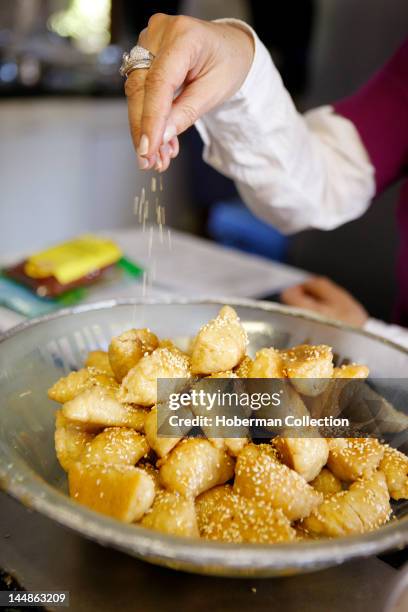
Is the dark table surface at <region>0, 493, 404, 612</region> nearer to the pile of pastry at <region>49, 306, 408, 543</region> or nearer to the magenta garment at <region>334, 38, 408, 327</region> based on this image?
the pile of pastry at <region>49, 306, 408, 543</region>

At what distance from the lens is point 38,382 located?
0.57 meters

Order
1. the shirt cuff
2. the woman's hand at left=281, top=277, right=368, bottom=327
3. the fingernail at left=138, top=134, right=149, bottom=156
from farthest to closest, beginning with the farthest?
1. the woman's hand at left=281, top=277, right=368, bottom=327
2. the shirt cuff
3. the fingernail at left=138, top=134, right=149, bottom=156

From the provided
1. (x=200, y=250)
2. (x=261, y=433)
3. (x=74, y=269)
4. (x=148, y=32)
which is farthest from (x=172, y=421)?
(x=200, y=250)

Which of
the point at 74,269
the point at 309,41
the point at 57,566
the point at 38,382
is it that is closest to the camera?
the point at 57,566

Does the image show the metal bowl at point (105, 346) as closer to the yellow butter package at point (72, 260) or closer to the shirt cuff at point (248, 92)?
the shirt cuff at point (248, 92)

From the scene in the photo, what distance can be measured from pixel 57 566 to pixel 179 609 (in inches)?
3.9

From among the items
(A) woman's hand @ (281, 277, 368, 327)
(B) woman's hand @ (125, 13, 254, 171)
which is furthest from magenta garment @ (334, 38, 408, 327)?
(B) woman's hand @ (125, 13, 254, 171)

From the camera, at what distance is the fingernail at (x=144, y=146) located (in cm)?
49

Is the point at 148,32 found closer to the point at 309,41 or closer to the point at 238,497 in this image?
the point at 238,497

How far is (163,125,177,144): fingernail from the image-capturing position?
0.51m

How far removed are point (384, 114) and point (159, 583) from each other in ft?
2.92

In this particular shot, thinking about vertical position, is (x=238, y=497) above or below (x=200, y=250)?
above

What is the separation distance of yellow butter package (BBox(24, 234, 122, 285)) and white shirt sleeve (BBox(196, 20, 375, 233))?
290mm

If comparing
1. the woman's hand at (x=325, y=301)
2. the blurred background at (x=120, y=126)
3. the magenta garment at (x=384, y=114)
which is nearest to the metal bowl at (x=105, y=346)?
the woman's hand at (x=325, y=301)
